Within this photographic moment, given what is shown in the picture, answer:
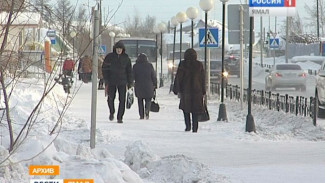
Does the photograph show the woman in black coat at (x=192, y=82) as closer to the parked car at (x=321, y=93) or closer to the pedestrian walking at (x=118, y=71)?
the pedestrian walking at (x=118, y=71)

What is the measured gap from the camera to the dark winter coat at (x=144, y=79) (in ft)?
60.8

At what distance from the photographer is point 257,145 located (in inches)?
543

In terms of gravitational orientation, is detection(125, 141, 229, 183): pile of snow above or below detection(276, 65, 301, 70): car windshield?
below

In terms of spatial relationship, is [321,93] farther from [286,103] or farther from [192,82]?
[192,82]

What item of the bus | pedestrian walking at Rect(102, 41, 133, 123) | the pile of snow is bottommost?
the pile of snow

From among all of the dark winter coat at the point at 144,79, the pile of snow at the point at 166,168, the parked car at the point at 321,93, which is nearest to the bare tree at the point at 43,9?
the pile of snow at the point at 166,168

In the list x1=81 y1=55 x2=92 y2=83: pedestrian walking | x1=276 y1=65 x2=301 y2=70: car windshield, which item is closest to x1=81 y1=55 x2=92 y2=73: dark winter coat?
x1=81 y1=55 x2=92 y2=83: pedestrian walking

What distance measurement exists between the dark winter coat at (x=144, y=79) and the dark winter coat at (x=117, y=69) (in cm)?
133

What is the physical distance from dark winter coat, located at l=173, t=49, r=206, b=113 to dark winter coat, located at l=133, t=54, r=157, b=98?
2.87 meters

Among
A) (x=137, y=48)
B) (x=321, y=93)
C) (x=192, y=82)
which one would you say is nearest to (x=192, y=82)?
(x=192, y=82)

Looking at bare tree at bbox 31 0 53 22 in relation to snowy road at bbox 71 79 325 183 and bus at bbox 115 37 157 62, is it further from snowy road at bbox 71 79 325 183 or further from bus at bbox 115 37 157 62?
bus at bbox 115 37 157 62

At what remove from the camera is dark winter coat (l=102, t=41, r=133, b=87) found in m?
17.1

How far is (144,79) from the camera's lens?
732 inches

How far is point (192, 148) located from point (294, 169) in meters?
3.01
